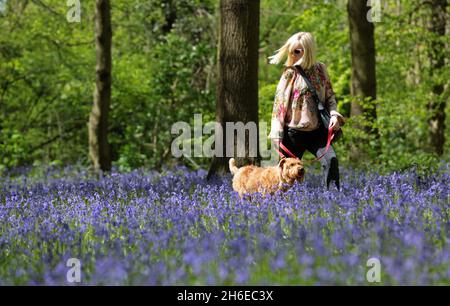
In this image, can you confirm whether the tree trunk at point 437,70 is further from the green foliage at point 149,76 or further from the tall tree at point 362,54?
the tall tree at point 362,54

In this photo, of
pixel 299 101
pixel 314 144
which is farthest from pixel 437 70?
pixel 299 101

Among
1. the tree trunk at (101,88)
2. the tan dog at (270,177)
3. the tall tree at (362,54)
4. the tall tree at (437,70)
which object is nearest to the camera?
the tan dog at (270,177)

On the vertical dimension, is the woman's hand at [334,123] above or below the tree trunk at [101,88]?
below

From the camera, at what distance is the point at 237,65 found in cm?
1000

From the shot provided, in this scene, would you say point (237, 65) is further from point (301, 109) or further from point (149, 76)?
point (149, 76)

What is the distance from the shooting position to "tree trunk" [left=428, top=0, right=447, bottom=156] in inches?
696

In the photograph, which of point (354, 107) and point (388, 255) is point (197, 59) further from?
point (388, 255)

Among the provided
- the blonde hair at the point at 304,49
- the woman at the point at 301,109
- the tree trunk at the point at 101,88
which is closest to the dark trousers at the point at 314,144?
the woman at the point at 301,109

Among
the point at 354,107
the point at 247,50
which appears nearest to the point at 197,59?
the point at 354,107

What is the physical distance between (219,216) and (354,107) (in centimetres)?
809

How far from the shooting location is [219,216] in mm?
6129

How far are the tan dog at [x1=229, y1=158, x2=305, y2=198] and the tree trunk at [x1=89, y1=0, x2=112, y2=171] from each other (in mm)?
6371

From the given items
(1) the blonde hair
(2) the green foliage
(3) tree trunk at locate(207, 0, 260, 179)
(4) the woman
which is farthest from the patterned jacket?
(2) the green foliage

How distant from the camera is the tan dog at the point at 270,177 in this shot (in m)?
6.70
